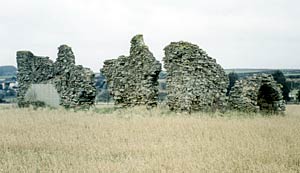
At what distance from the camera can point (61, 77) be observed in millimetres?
25828

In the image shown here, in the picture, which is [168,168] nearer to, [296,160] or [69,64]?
[296,160]

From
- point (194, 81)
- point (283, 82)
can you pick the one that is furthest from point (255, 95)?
point (283, 82)

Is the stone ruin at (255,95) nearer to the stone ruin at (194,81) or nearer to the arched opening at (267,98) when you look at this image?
the arched opening at (267,98)

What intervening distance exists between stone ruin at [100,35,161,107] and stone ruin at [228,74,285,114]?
14.0 ft

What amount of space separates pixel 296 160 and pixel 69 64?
62.4ft

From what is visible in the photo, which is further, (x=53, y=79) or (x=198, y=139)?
(x=53, y=79)

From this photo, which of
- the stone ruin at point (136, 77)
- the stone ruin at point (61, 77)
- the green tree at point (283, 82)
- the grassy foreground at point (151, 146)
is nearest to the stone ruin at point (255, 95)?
the grassy foreground at point (151, 146)

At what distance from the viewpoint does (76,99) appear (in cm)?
2431

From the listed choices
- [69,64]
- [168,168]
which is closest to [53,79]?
[69,64]

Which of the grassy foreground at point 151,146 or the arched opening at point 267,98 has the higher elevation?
the arched opening at point 267,98

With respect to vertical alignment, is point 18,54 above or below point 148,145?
above

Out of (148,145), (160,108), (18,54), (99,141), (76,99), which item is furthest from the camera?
(18,54)

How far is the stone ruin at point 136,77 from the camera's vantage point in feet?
71.6

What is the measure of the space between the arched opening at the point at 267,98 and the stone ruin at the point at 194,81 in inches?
68.0
